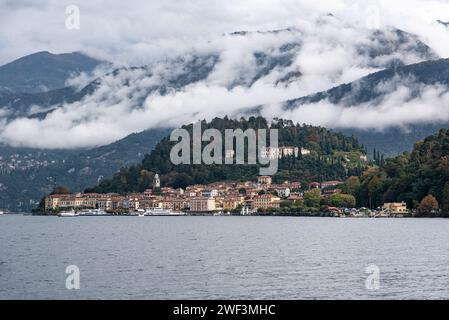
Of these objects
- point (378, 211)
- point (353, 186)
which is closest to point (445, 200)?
point (378, 211)

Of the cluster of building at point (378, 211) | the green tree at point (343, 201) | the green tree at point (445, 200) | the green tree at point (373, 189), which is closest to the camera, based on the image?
the green tree at point (445, 200)

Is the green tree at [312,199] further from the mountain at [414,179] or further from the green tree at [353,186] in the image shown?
the mountain at [414,179]

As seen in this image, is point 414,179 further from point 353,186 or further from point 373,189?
point 353,186

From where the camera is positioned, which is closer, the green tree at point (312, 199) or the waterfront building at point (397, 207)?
the waterfront building at point (397, 207)

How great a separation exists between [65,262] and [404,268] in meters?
21.8

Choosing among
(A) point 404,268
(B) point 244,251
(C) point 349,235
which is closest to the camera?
(A) point 404,268

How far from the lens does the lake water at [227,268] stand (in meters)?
46.2

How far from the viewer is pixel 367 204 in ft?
551

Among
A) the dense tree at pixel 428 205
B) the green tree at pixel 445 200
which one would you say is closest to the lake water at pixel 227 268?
the green tree at pixel 445 200

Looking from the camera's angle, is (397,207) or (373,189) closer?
(397,207)

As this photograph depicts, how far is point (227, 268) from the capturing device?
57438mm
